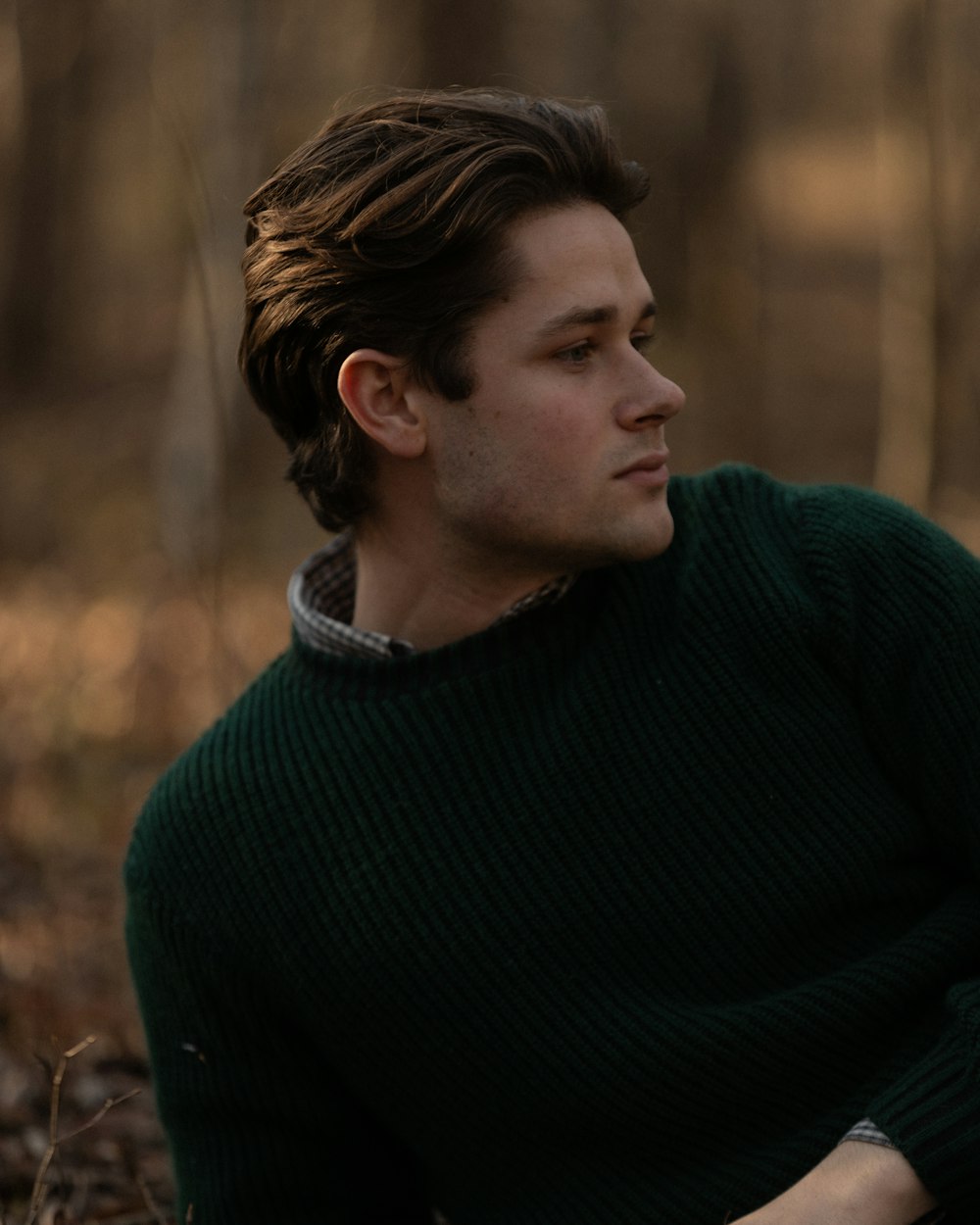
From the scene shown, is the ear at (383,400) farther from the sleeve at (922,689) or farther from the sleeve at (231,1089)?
the sleeve at (231,1089)

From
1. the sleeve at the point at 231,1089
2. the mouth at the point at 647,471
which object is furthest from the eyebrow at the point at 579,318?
the sleeve at the point at 231,1089

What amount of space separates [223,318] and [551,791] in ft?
27.1

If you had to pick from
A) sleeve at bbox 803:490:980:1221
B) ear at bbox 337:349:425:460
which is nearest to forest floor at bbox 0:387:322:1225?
ear at bbox 337:349:425:460

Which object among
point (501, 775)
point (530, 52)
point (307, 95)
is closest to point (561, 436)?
point (501, 775)

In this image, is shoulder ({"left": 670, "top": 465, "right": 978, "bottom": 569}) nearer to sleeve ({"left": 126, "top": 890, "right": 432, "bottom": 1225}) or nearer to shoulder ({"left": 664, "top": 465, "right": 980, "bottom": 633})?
shoulder ({"left": 664, "top": 465, "right": 980, "bottom": 633})

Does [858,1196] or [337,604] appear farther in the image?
[337,604]

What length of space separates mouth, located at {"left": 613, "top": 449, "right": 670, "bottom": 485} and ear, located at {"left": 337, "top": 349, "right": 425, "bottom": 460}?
0.38 m

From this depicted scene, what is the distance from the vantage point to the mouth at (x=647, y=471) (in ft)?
8.11

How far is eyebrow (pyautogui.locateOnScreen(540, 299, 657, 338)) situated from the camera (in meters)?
2.49

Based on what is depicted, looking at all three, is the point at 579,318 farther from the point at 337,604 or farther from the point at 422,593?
the point at 337,604

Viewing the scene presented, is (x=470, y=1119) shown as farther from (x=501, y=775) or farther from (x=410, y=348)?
(x=410, y=348)

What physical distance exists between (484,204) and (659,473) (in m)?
0.52

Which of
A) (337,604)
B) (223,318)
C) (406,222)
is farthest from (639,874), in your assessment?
(223,318)

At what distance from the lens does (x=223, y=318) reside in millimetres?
10258
